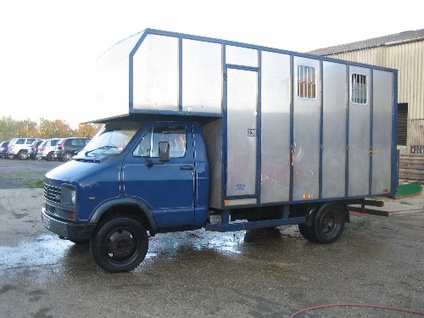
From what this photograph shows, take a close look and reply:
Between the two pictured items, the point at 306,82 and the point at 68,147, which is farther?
the point at 68,147

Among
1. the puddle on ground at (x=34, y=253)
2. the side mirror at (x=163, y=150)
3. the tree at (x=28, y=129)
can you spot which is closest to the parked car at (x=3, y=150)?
the tree at (x=28, y=129)

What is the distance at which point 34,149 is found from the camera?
3641cm

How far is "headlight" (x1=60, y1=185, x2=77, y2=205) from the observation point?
19.9 feet

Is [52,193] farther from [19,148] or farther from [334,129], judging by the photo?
[19,148]

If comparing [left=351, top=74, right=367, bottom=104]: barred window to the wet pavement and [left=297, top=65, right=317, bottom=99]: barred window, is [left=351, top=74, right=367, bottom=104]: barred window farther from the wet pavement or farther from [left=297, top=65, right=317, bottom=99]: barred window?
the wet pavement

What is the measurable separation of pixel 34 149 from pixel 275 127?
32574 mm

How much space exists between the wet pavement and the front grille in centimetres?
98

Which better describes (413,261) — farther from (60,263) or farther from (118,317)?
(60,263)

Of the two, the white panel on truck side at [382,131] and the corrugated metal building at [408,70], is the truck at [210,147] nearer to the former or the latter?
the white panel on truck side at [382,131]

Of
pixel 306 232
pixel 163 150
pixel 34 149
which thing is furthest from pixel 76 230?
pixel 34 149

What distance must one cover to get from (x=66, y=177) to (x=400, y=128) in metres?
20.0

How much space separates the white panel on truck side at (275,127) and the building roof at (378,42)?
50.7ft

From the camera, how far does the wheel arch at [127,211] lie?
20.0ft

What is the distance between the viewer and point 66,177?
6.32 metres
